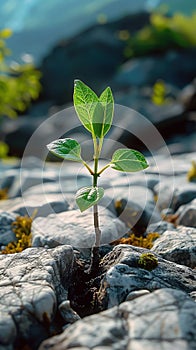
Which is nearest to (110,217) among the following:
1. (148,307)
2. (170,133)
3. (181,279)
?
(181,279)

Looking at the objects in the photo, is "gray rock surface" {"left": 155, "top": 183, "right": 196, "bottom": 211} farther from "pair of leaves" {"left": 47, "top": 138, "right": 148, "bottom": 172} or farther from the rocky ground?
"pair of leaves" {"left": 47, "top": 138, "right": 148, "bottom": 172}

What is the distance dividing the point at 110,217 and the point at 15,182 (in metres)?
2.52

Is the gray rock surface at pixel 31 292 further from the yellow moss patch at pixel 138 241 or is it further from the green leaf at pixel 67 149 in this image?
the yellow moss patch at pixel 138 241

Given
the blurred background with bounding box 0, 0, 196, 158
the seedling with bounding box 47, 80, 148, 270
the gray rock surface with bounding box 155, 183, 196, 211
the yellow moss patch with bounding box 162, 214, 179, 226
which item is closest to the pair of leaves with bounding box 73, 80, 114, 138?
the seedling with bounding box 47, 80, 148, 270

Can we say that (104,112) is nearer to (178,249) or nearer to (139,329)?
(178,249)

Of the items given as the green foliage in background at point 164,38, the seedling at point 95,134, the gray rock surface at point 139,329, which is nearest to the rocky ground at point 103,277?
the gray rock surface at point 139,329

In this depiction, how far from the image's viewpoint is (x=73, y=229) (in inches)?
134

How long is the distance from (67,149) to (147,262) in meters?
0.80

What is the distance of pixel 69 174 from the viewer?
630 centimetres

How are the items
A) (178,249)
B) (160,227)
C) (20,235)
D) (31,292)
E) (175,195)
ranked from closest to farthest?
(31,292) < (178,249) < (20,235) < (160,227) < (175,195)

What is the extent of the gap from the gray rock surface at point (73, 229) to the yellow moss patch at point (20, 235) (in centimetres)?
10

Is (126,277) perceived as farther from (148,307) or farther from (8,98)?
(8,98)

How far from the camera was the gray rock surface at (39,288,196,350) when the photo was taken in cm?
167

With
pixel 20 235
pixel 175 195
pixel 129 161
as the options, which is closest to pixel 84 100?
pixel 129 161
